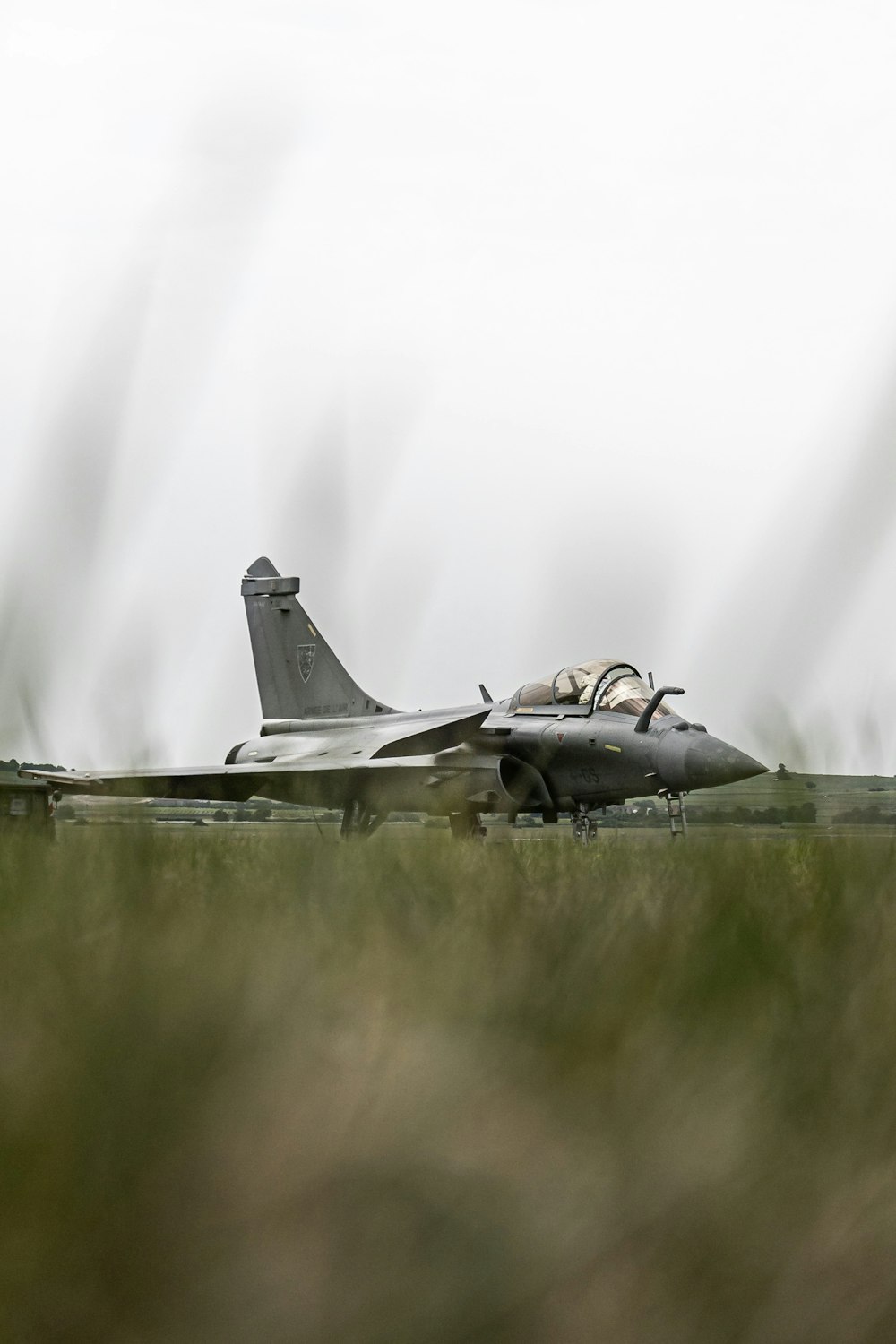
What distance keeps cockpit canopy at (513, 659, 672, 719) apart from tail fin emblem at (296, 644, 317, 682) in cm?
382

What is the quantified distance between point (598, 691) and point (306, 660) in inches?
184

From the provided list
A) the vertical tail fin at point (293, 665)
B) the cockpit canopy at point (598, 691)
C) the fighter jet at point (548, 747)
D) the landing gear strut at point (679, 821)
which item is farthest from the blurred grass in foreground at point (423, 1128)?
the vertical tail fin at point (293, 665)

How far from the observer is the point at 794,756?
5.00 ft

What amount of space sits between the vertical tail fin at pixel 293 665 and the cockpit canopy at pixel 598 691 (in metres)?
3.36

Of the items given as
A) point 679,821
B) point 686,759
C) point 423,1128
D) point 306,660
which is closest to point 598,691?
point 686,759

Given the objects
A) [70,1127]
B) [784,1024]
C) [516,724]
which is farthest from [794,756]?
[516,724]

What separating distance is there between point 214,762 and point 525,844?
1.52 metres

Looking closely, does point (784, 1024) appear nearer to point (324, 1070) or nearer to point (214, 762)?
point (324, 1070)

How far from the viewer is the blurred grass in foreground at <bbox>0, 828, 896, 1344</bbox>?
97 centimetres

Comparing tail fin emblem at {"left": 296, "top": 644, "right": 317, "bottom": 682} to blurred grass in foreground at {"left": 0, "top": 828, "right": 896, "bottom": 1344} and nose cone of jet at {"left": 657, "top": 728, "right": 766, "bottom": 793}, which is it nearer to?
nose cone of jet at {"left": 657, "top": 728, "right": 766, "bottom": 793}

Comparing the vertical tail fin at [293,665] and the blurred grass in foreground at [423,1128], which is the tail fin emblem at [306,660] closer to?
the vertical tail fin at [293,665]

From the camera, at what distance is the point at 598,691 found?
41.8ft

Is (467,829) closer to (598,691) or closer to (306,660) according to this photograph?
(598,691)

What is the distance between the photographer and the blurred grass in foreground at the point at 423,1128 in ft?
3.18
